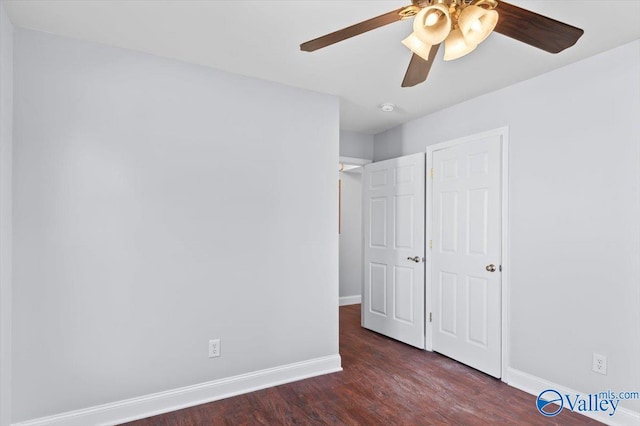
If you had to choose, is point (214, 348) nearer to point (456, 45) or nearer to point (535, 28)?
point (456, 45)

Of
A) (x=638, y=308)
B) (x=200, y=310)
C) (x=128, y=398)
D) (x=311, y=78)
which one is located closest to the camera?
(x=638, y=308)

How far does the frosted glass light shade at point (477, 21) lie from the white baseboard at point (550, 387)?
2493mm

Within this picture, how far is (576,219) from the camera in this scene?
8.20 ft

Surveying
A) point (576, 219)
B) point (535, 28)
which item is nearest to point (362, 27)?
point (535, 28)

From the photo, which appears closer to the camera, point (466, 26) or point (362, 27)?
point (466, 26)

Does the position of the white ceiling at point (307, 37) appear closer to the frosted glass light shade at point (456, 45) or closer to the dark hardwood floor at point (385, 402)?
the frosted glass light shade at point (456, 45)

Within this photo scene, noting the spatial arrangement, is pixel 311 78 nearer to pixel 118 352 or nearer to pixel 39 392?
pixel 118 352

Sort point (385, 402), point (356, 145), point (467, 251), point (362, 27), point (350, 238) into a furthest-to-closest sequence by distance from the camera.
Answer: point (350, 238) < point (356, 145) < point (467, 251) < point (385, 402) < point (362, 27)

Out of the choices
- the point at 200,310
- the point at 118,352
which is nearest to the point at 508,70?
the point at 200,310

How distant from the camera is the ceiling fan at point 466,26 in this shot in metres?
1.26

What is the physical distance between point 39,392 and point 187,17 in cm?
240

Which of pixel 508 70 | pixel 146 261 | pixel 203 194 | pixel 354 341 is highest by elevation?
pixel 508 70

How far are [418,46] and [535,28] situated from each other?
44 centimetres

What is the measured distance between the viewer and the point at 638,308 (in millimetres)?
2189
